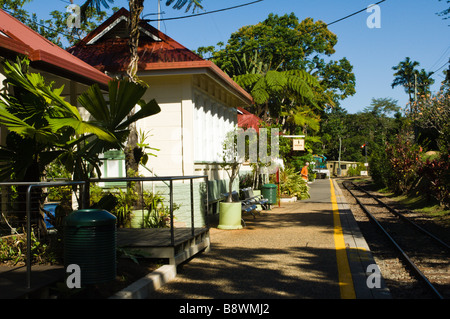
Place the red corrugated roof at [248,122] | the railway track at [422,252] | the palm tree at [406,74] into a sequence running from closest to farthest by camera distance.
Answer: the railway track at [422,252], the red corrugated roof at [248,122], the palm tree at [406,74]

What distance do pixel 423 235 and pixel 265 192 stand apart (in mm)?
7413

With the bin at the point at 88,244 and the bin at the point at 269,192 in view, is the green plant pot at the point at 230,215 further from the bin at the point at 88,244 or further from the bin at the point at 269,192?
the bin at the point at 88,244

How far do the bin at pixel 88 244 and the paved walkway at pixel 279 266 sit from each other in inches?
34.6

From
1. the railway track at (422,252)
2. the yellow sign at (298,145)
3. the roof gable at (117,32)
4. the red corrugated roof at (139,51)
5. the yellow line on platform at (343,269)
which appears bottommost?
the railway track at (422,252)

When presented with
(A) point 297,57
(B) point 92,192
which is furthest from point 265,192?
(A) point 297,57

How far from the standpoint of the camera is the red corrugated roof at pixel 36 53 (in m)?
7.26

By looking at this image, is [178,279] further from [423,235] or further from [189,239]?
[423,235]

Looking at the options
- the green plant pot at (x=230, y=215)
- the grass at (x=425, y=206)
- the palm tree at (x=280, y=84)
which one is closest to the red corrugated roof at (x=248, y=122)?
the palm tree at (x=280, y=84)

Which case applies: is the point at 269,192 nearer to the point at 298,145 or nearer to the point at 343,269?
the point at 298,145

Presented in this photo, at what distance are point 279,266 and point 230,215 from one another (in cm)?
478

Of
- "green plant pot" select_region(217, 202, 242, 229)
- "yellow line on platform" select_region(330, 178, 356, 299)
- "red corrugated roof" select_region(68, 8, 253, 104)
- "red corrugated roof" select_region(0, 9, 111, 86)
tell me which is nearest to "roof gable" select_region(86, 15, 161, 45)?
"red corrugated roof" select_region(68, 8, 253, 104)

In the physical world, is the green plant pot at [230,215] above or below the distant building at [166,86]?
below

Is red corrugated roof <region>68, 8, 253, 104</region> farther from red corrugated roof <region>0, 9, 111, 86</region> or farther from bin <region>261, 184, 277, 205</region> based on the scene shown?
bin <region>261, 184, 277, 205</region>
